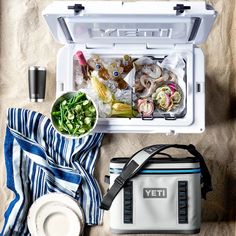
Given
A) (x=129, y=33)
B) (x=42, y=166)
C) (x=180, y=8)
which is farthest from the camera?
(x=42, y=166)

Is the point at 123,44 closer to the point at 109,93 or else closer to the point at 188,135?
the point at 109,93

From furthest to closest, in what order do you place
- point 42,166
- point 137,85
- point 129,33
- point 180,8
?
1. point 42,166
2. point 137,85
3. point 129,33
4. point 180,8

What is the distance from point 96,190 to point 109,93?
36 centimetres

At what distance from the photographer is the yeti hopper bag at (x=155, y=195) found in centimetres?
135

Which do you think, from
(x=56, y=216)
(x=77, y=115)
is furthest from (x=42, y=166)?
(x=77, y=115)

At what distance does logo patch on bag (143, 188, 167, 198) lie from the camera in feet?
4.45

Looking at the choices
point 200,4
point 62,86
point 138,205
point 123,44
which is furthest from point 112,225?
point 200,4

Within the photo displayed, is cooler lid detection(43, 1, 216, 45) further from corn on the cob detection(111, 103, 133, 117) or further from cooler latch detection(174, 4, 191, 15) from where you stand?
corn on the cob detection(111, 103, 133, 117)

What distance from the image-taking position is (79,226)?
58.9 inches

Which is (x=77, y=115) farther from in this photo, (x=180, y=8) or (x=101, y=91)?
(x=180, y=8)

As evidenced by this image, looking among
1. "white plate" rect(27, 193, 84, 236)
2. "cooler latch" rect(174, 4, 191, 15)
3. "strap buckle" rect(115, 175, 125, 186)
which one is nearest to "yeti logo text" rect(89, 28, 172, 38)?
"cooler latch" rect(174, 4, 191, 15)

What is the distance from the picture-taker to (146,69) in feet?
4.62

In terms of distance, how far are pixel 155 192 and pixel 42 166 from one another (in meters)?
0.40

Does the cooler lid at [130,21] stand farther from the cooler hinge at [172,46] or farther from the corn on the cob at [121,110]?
the corn on the cob at [121,110]
